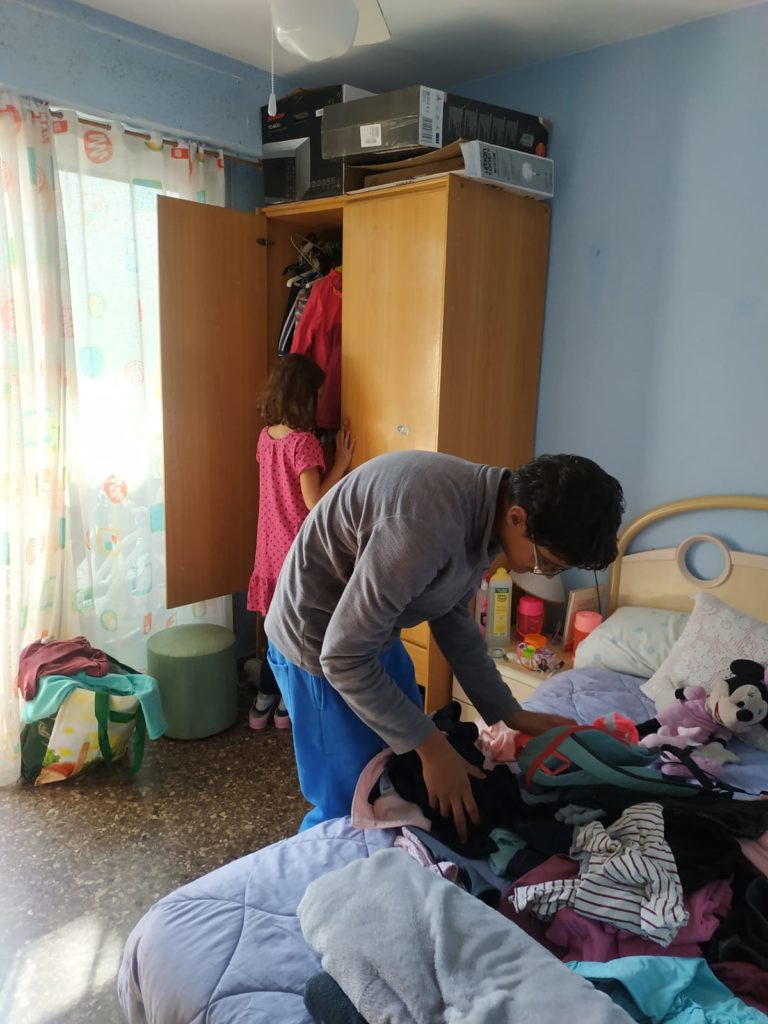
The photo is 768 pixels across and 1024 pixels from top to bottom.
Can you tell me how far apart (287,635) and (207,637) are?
5.01ft

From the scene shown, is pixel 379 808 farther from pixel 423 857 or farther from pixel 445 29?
pixel 445 29

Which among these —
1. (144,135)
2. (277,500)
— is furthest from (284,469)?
(144,135)

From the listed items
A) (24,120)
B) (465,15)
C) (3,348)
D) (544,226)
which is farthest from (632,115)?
(3,348)

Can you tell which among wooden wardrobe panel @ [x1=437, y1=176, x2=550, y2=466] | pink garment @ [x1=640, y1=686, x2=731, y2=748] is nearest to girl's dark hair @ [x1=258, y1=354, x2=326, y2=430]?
wooden wardrobe panel @ [x1=437, y1=176, x2=550, y2=466]

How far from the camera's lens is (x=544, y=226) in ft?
8.91

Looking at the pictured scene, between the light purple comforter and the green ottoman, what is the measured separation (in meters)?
1.45

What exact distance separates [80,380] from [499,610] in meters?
1.70

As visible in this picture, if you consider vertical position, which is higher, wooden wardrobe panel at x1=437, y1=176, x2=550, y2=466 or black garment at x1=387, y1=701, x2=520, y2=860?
wooden wardrobe panel at x1=437, y1=176, x2=550, y2=466

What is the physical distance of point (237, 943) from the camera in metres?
1.19

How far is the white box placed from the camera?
2.32m

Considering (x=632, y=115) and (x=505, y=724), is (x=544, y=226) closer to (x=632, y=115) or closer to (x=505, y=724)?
(x=632, y=115)

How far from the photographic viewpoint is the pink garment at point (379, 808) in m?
1.42

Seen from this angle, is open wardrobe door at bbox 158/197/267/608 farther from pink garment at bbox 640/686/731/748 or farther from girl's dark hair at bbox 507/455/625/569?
girl's dark hair at bbox 507/455/625/569

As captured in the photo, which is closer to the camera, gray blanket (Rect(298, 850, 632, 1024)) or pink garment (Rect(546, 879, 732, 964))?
gray blanket (Rect(298, 850, 632, 1024))
